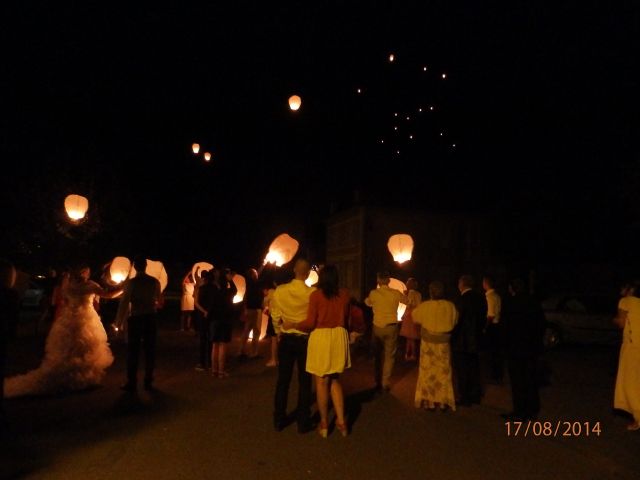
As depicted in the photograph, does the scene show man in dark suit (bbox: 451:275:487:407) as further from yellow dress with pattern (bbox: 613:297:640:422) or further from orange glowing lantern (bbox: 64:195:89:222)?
orange glowing lantern (bbox: 64:195:89:222)

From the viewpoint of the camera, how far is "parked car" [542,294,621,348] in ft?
49.5

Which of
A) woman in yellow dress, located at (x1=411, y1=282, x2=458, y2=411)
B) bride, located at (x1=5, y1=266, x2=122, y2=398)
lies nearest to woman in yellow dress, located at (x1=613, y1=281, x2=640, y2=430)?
woman in yellow dress, located at (x1=411, y1=282, x2=458, y2=411)

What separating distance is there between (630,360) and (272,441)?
4569mm

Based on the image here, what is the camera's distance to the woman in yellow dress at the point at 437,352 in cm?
783

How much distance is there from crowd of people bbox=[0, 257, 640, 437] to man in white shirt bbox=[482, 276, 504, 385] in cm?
2

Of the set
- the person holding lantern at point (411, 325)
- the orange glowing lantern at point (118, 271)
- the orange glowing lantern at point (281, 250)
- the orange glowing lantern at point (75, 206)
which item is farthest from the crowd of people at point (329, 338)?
the orange glowing lantern at point (75, 206)

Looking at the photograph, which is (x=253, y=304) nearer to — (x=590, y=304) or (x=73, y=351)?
(x=73, y=351)

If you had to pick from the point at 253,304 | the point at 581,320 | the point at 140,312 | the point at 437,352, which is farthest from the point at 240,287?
the point at 581,320

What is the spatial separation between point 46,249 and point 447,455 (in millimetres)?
20875

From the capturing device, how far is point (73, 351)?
28.3ft

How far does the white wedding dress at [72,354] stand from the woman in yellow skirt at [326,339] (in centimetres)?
393

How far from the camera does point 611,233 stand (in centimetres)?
2353

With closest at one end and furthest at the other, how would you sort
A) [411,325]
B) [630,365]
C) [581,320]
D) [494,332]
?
1. [630,365]
2. [494,332]
3. [411,325]
4. [581,320]

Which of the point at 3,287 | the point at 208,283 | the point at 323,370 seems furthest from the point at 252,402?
the point at 3,287
